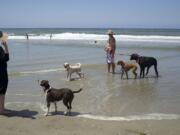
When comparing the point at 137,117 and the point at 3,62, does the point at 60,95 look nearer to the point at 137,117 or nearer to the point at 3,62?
the point at 3,62

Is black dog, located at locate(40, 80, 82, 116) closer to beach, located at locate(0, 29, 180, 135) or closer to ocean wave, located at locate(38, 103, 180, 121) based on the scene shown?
beach, located at locate(0, 29, 180, 135)

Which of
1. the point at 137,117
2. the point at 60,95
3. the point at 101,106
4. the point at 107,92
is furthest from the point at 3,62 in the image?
the point at 107,92

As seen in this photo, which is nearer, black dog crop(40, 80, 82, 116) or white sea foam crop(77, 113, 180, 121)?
white sea foam crop(77, 113, 180, 121)

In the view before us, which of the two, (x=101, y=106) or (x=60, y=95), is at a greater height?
(x=60, y=95)

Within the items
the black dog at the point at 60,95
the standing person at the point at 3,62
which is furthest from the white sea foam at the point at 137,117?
the standing person at the point at 3,62

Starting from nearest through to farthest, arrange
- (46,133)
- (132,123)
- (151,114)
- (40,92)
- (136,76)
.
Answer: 1. (46,133)
2. (132,123)
3. (151,114)
4. (40,92)
5. (136,76)

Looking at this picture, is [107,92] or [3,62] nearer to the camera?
[3,62]

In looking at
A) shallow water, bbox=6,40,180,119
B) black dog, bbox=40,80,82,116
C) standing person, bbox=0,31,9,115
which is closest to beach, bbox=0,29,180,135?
shallow water, bbox=6,40,180,119

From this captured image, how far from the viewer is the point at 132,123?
718cm

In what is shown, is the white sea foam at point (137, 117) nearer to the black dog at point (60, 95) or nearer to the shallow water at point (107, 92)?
the shallow water at point (107, 92)

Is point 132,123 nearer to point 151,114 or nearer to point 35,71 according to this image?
point 151,114

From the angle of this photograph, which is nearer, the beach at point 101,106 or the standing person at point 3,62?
the beach at point 101,106

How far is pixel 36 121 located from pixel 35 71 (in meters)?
7.63

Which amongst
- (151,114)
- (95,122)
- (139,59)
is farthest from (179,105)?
(139,59)
